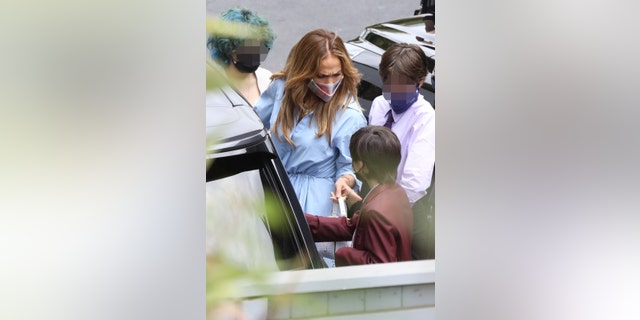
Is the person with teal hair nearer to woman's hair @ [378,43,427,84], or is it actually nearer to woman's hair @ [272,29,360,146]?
woman's hair @ [272,29,360,146]

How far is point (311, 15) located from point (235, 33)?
15.6 inches

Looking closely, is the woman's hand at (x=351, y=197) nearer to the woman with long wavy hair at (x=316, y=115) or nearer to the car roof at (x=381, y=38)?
the woman with long wavy hair at (x=316, y=115)

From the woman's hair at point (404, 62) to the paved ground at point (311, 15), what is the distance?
16cm

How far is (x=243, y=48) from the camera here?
3266 millimetres

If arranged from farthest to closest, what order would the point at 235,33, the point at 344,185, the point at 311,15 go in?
1. the point at 344,185
2. the point at 311,15
3. the point at 235,33

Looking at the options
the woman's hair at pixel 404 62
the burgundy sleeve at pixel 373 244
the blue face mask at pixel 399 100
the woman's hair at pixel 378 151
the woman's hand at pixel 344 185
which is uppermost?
the woman's hair at pixel 404 62

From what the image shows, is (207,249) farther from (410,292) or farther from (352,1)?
(352,1)

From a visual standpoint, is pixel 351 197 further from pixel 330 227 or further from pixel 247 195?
pixel 247 195

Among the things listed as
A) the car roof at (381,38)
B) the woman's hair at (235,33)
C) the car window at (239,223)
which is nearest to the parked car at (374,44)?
the car roof at (381,38)

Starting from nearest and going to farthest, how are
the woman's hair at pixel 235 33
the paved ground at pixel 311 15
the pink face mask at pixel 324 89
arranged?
1. the woman's hair at pixel 235 33
2. the paved ground at pixel 311 15
3. the pink face mask at pixel 324 89

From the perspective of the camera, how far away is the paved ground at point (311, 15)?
3316 millimetres

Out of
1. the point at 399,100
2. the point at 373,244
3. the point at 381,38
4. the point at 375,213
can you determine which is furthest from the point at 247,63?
the point at 373,244

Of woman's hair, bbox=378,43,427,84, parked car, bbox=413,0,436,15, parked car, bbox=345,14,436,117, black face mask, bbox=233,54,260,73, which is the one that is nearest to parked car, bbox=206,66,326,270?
black face mask, bbox=233,54,260,73
